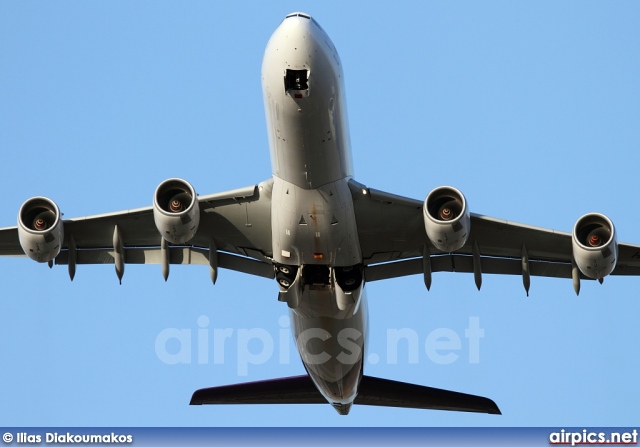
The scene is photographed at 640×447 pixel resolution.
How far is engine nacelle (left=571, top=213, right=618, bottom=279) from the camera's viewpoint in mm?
25234

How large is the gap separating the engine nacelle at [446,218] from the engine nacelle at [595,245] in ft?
8.52

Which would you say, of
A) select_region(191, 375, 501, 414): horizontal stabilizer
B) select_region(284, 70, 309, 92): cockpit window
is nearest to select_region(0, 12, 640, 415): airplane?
select_region(284, 70, 309, 92): cockpit window

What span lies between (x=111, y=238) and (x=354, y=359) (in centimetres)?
684

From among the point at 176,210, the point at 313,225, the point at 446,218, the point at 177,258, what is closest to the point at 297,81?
the point at 313,225

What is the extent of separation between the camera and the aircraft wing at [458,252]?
1038 inches

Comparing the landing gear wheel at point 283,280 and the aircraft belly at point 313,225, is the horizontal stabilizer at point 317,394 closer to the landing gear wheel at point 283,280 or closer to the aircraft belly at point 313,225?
the landing gear wheel at point 283,280

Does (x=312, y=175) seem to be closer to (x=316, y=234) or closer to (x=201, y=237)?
(x=316, y=234)

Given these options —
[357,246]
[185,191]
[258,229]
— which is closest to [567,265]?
[357,246]

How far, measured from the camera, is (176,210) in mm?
25469

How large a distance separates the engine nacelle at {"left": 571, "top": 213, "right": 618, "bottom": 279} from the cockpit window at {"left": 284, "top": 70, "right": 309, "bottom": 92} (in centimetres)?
717

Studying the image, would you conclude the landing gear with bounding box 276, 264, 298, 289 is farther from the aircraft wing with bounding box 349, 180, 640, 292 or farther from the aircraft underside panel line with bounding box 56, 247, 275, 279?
the aircraft wing with bounding box 349, 180, 640, 292

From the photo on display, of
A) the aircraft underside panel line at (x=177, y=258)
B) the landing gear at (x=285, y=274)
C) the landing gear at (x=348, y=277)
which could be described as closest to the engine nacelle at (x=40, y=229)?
the aircraft underside panel line at (x=177, y=258)

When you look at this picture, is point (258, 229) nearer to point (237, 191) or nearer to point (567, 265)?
point (237, 191)

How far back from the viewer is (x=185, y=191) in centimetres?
2539
